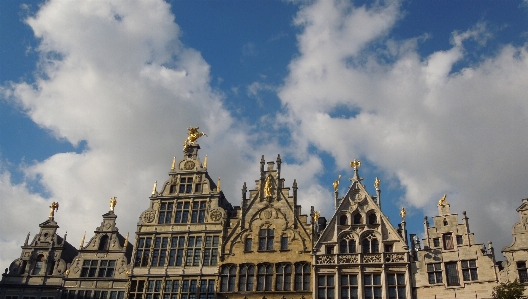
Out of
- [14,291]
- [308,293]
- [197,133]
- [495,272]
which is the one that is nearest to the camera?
[495,272]

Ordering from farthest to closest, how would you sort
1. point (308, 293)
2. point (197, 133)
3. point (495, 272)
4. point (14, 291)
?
point (197, 133) < point (14, 291) < point (308, 293) < point (495, 272)

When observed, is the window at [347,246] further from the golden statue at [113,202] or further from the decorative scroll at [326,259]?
the golden statue at [113,202]

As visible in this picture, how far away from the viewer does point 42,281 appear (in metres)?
43.7

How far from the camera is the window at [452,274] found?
37.0 meters

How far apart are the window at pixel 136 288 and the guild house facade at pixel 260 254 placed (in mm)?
78

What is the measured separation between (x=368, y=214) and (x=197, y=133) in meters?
17.5

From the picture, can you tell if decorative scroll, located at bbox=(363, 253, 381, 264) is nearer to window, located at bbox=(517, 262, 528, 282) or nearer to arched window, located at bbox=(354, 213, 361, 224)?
arched window, located at bbox=(354, 213, 361, 224)

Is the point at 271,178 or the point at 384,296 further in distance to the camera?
the point at 271,178

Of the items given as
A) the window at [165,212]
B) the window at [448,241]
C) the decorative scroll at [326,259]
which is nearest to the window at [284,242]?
the decorative scroll at [326,259]

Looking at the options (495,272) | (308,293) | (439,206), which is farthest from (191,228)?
(495,272)

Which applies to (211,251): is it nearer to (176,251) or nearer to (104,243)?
(176,251)

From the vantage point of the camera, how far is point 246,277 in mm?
40406

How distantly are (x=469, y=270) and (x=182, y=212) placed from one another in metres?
22.7

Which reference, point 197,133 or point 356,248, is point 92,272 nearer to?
point 197,133
